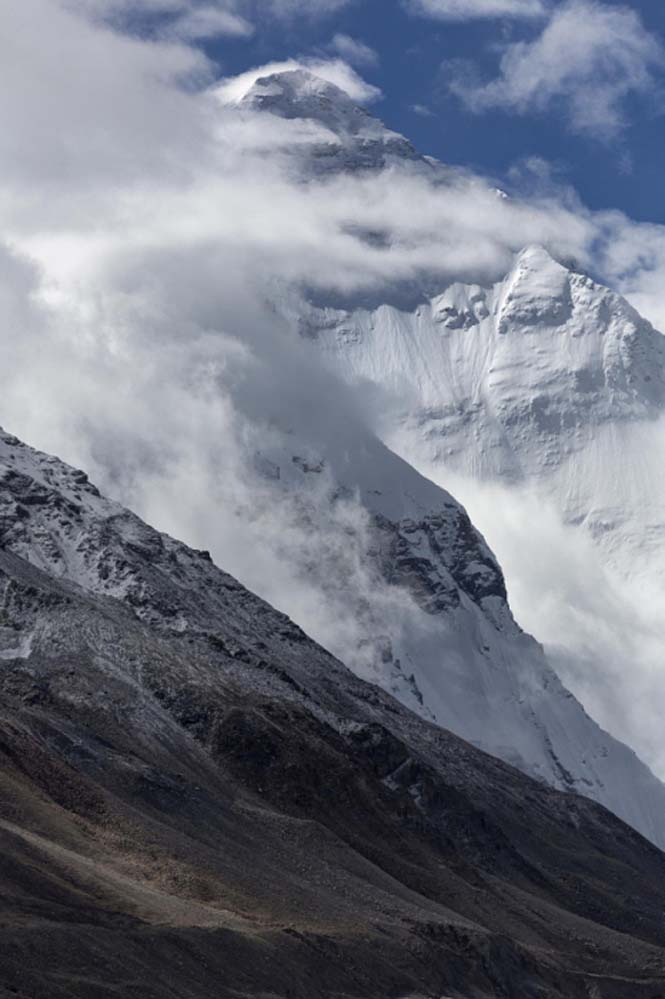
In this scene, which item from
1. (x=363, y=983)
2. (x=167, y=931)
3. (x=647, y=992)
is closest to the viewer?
(x=167, y=931)

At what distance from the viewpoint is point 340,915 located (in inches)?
6599

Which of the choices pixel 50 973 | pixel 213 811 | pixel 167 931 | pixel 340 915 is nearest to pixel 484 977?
pixel 340 915

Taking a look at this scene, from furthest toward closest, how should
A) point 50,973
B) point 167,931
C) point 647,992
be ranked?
point 647,992 → point 167,931 → point 50,973

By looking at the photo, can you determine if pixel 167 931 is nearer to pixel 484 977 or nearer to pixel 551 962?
pixel 484 977

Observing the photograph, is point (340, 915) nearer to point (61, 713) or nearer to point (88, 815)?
point (88, 815)

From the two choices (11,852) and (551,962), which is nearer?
(11,852)

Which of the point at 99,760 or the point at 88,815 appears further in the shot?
the point at 99,760

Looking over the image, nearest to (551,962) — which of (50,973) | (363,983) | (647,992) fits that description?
(647,992)

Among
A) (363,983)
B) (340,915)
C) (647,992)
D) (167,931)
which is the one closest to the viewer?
(167,931)

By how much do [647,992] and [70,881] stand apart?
7544 cm

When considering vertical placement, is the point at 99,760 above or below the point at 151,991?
above

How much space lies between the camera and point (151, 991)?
125 metres

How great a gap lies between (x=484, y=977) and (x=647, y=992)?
103 feet

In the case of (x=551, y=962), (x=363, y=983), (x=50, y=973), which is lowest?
(x=50, y=973)
